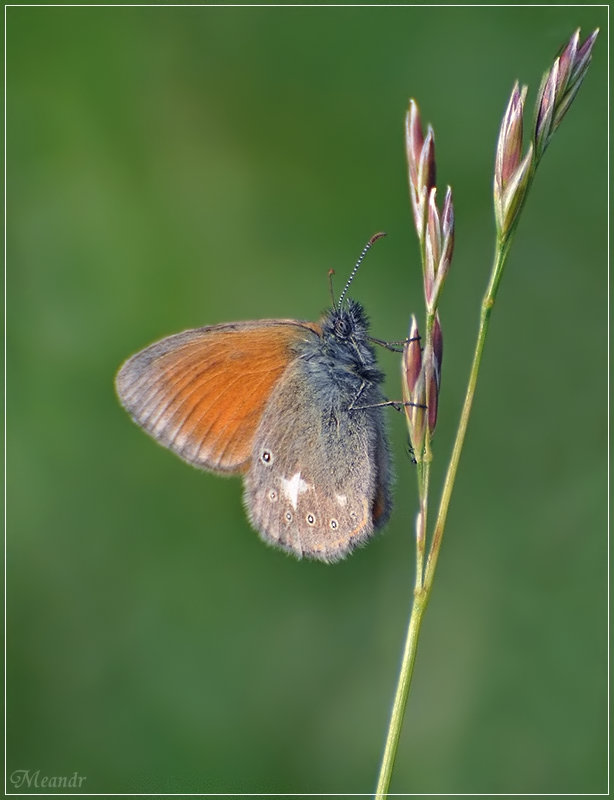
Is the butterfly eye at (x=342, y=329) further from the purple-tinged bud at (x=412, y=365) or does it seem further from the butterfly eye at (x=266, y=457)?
the purple-tinged bud at (x=412, y=365)

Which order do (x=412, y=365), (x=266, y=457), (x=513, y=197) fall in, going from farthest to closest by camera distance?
(x=266, y=457), (x=412, y=365), (x=513, y=197)

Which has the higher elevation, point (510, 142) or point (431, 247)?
point (510, 142)

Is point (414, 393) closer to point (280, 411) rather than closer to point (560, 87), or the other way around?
point (560, 87)

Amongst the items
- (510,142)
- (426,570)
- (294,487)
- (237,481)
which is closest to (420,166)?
(510,142)

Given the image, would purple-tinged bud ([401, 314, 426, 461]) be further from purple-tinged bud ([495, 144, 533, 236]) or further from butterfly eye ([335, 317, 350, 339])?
butterfly eye ([335, 317, 350, 339])

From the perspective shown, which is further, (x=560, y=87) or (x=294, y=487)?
(x=294, y=487)

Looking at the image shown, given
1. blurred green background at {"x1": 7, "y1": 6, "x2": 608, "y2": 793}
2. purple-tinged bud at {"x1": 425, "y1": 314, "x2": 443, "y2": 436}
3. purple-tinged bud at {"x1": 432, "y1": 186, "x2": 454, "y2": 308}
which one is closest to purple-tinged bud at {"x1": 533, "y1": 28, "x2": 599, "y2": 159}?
purple-tinged bud at {"x1": 432, "y1": 186, "x2": 454, "y2": 308}
